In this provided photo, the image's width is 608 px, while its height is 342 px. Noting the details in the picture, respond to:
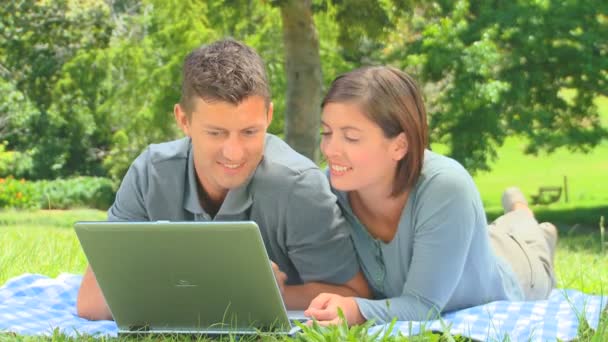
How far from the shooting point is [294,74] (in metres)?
12.3

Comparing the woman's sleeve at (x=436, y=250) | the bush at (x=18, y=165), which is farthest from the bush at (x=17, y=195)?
the woman's sleeve at (x=436, y=250)

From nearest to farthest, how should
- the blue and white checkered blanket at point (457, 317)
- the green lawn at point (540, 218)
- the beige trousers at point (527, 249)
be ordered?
the blue and white checkered blanket at point (457, 317) → the beige trousers at point (527, 249) → the green lawn at point (540, 218)

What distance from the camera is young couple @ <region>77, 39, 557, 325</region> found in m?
3.59

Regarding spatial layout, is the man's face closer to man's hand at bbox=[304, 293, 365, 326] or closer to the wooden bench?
man's hand at bbox=[304, 293, 365, 326]

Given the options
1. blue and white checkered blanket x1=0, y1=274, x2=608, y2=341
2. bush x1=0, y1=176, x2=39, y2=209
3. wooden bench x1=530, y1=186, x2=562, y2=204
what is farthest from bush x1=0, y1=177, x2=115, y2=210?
blue and white checkered blanket x1=0, y1=274, x2=608, y2=341

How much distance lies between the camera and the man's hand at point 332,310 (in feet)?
11.0

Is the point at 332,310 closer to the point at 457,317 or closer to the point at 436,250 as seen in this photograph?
the point at 436,250

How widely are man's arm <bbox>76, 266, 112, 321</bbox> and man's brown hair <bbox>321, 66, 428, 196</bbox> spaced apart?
47.4 inches

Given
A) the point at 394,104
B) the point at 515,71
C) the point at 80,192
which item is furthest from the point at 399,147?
the point at 80,192

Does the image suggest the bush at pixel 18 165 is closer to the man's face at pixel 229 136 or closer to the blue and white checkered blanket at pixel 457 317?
the blue and white checkered blanket at pixel 457 317

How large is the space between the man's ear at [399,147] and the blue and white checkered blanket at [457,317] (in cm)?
63

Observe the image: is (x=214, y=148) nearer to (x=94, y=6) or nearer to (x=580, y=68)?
(x=580, y=68)

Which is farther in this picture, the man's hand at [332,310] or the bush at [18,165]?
the bush at [18,165]

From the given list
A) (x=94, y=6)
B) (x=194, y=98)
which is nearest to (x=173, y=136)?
(x=94, y=6)
